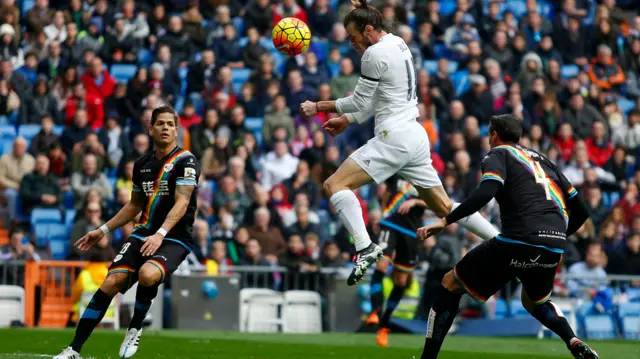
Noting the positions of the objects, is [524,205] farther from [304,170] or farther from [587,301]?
[304,170]

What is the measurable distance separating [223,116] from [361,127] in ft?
8.79

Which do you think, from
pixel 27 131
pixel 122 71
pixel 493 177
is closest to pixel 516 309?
pixel 122 71

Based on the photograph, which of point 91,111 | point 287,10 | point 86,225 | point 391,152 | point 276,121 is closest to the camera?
point 391,152

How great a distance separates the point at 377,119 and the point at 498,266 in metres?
2.11

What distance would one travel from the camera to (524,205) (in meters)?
9.62

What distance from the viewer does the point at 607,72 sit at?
85.6 ft

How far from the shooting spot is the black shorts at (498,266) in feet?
31.4

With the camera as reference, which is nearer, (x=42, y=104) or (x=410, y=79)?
(x=410, y=79)

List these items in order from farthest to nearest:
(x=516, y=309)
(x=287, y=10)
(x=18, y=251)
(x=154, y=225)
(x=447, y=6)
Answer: (x=447, y=6), (x=287, y=10), (x=516, y=309), (x=18, y=251), (x=154, y=225)

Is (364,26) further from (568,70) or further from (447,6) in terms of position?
(447,6)

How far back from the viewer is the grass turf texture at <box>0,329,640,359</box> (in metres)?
12.4

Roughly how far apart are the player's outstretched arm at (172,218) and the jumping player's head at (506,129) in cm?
284

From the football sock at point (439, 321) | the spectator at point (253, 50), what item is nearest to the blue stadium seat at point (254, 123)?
the spectator at point (253, 50)

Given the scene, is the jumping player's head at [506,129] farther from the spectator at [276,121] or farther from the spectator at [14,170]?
the spectator at [276,121]
